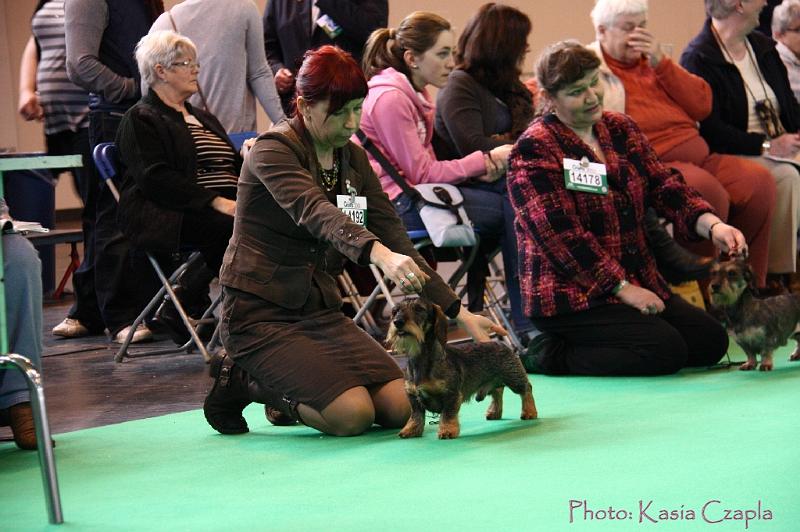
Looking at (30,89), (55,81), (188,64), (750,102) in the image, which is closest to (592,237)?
(188,64)

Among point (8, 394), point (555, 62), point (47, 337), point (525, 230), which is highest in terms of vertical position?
point (555, 62)

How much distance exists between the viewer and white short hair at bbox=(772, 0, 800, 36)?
6.64 meters

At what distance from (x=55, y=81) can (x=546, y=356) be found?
3.26 metres

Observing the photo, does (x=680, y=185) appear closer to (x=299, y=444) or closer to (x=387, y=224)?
(x=387, y=224)

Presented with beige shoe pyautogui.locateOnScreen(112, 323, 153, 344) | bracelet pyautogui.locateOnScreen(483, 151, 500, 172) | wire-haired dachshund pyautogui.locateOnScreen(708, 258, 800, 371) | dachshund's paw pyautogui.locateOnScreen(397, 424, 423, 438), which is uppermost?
bracelet pyautogui.locateOnScreen(483, 151, 500, 172)

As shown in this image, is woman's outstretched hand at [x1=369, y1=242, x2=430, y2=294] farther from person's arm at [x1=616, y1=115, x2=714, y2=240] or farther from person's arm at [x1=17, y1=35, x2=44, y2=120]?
person's arm at [x1=17, y1=35, x2=44, y2=120]

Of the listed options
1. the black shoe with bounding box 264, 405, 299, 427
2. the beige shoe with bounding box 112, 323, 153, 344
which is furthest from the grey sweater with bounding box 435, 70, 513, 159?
the black shoe with bounding box 264, 405, 299, 427

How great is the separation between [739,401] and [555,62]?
1.37 m

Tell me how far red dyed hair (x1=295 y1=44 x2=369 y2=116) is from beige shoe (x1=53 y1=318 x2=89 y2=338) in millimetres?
3216

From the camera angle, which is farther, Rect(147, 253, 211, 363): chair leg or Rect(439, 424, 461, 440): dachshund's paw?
Rect(147, 253, 211, 363): chair leg

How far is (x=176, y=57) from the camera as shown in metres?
5.04

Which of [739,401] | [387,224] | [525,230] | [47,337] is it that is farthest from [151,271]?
[739,401]

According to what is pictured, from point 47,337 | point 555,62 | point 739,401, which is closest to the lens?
point 739,401

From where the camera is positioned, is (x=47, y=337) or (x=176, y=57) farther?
(x=47, y=337)
